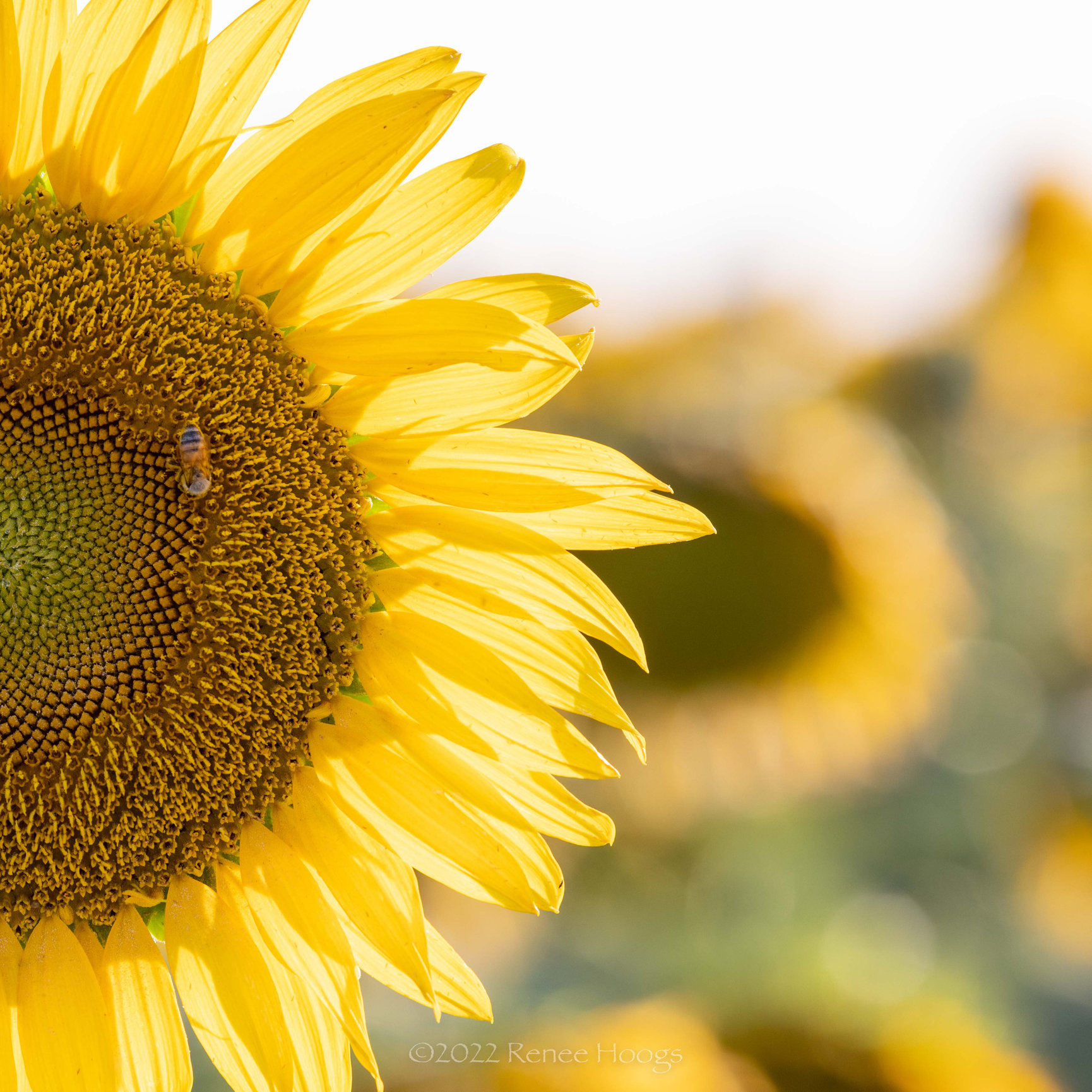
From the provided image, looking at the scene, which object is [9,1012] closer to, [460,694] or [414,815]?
[414,815]

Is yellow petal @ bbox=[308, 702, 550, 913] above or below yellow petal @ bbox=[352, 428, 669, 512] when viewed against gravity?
below

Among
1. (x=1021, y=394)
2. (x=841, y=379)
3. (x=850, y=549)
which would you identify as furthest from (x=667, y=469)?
(x=1021, y=394)

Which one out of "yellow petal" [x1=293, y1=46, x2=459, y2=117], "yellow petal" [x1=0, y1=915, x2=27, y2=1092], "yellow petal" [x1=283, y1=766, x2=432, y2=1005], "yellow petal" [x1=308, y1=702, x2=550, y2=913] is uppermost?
"yellow petal" [x1=293, y1=46, x2=459, y2=117]

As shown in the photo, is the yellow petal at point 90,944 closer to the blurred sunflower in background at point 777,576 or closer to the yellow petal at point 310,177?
the yellow petal at point 310,177

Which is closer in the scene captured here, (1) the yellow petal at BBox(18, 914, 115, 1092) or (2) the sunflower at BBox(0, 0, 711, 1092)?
(2) the sunflower at BBox(0, 0, 711, 1092)

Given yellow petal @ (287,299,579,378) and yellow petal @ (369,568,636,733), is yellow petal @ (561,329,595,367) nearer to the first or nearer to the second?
yellow petal @ (287,299,579,378)

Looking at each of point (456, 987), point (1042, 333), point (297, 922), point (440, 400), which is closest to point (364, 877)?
point (297, 922)

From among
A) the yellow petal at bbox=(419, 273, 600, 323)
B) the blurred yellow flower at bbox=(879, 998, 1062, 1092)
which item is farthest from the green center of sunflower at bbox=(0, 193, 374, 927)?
the blurred yellow flower at bbox=(879, 998, 1062, 1092)
